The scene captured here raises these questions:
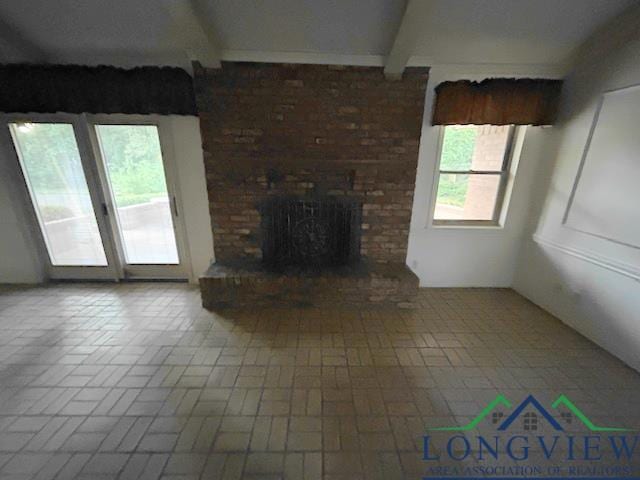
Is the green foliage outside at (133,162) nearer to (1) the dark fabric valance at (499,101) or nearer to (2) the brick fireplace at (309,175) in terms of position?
(2) the brick fireplace at (309,175)

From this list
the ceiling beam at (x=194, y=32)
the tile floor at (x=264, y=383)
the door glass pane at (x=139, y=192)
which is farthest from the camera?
the door glass pane at (x=139, y=192)

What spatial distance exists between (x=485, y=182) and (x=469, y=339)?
1852mm

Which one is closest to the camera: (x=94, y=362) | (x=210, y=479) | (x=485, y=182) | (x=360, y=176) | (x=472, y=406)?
(x=210, y=479)

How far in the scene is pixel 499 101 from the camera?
8.55 ft

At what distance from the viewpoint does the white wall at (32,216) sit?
2834 mm

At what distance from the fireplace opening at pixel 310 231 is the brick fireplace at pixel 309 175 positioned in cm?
1

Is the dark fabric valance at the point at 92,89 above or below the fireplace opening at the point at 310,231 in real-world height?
above

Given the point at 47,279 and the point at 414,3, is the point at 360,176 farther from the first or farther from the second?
the point at 47,279

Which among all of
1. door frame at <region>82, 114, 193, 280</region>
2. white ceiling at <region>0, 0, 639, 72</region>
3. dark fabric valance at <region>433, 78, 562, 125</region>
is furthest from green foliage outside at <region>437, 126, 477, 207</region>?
door frame at <region>82, 114, 193, 280</region>

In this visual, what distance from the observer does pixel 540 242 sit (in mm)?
2895

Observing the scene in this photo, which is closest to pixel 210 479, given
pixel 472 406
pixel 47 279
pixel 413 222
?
pixel 472 406

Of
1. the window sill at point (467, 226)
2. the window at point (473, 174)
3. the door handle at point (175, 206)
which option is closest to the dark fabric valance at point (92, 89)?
the door handle at point (175, 206)

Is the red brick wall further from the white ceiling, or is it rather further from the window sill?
the window sill

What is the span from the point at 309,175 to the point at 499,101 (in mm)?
2026
